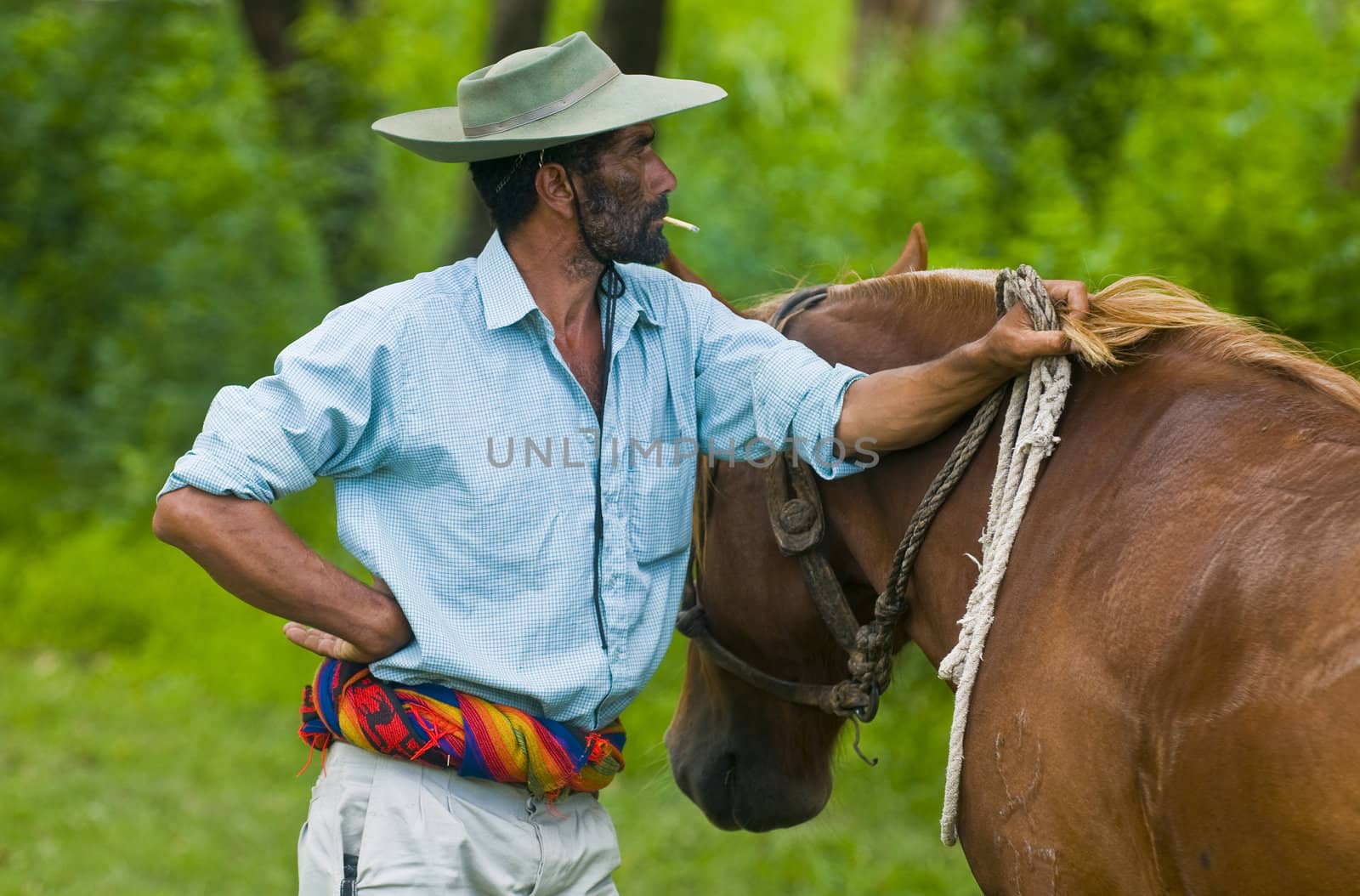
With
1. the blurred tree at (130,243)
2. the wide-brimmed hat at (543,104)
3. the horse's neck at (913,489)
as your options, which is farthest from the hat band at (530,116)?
the blurred tree at (130,243)

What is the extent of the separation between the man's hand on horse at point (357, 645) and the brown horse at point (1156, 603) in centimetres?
71

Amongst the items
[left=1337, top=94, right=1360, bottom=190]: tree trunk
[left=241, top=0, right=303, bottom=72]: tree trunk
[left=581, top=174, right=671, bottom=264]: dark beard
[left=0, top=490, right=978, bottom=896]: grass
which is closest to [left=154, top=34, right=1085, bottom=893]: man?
[left=581, top=174, right=671, bottom=264]: dark beard

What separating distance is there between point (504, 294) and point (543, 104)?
1.04 feet

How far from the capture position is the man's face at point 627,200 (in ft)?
7.80

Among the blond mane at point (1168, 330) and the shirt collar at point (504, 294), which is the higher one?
the blond mane at point (1168, 330)

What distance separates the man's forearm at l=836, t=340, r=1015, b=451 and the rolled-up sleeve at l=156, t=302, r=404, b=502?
28.2 inches

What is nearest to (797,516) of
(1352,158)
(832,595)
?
(832,595)

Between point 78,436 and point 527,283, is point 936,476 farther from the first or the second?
point 78,436

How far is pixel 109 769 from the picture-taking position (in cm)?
599

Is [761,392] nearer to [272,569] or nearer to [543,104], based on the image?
[543,104]

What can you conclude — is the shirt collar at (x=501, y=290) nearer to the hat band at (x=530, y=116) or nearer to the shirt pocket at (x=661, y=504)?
the hat band at (x=530, y=116)

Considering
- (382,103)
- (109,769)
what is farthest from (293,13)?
(109,769)

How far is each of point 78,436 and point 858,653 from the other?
786cm

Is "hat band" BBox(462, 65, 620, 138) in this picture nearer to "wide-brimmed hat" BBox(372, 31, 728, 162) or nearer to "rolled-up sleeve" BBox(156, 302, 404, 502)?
Answer: "wide-brimmed hat" BBox(372, 31, 728, 162)
